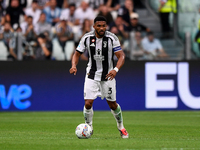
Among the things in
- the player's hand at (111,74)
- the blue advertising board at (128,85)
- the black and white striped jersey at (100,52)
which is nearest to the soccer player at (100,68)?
the black and white striped jersey at (100,52)

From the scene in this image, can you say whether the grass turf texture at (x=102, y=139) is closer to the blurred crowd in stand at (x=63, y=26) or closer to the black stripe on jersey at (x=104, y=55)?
the black stripe on jersey at (x=104, y=55)

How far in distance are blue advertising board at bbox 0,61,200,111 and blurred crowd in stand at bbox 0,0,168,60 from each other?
1.19ft

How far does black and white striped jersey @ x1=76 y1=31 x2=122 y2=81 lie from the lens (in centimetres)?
883

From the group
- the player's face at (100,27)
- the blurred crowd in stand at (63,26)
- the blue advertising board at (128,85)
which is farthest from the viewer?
the blue advertising board at (128,85)

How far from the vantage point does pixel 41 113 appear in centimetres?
1594

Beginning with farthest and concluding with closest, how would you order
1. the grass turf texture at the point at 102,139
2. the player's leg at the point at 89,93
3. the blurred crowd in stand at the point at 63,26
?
the blurred crowd in stand at the point at 63,26 < the player's leg at the point at 89,93 < the grass turf texture at the point at 102,139

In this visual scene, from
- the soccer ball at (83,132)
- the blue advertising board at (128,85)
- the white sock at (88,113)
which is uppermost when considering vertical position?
the white sock at (88,113)

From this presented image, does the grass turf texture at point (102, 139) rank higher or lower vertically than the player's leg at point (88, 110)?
lower

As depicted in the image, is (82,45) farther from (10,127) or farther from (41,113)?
(41,113)

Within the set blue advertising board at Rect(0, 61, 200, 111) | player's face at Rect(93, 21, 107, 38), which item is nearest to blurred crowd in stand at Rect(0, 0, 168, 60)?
blue advertising board at Rect(0, 61, 200, 111)

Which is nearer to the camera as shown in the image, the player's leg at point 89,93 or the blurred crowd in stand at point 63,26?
the player's leg at point 89,93

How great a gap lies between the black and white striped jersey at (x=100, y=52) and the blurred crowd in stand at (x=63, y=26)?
725 cm

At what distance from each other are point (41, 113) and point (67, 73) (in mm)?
1759

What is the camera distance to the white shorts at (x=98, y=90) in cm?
877
